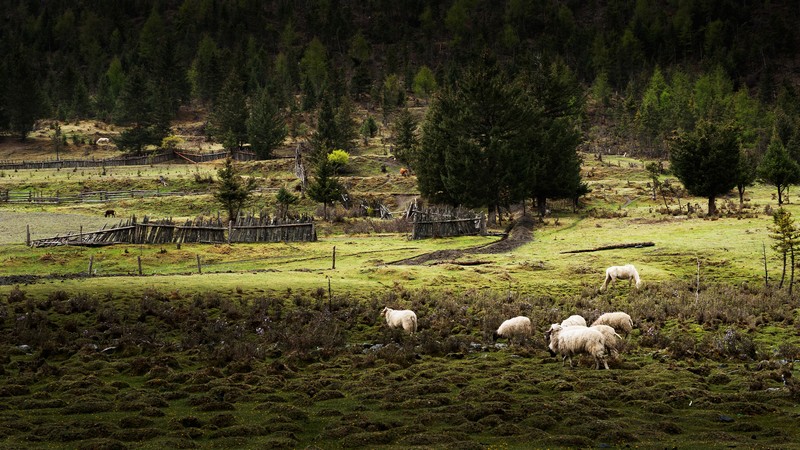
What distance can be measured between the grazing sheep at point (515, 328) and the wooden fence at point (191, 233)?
1122 inches

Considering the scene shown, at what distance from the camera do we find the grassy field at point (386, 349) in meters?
15.7

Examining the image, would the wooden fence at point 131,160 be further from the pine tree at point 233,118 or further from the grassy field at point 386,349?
the grassy field at point 386,349

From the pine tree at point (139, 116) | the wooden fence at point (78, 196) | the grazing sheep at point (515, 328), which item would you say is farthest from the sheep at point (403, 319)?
the pine tree at point (139, 116)

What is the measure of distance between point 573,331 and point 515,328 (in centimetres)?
384

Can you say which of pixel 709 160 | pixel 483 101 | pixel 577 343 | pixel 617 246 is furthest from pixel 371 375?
pixel 483 101

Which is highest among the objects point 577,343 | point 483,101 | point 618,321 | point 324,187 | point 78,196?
point 483,101

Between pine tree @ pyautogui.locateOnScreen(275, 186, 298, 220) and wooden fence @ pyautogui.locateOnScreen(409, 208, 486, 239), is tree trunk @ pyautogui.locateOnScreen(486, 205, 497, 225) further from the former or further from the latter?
pine tree @ pyautogui.locateOnScreen(275, 186, 298, 220)

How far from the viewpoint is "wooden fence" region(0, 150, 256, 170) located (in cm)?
10425

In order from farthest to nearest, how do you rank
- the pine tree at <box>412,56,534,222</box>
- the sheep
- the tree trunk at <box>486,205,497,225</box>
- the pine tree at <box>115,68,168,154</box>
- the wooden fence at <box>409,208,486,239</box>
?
the pine tree at <box>115,68,168,154</box>, the tree trunk at <box>486,205,497,225</box>, the pine tree at <box>412,56,534,222</box>, the wooden fence at <box>409,208,486,239</box>, the sheep

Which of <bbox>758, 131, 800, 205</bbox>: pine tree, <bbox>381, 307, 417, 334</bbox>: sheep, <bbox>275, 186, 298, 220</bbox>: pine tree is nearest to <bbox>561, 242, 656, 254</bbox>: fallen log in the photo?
<bbox>381, 307, 417, 334</bbox>: sheep

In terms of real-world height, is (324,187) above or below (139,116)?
below

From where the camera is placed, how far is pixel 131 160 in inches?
4304

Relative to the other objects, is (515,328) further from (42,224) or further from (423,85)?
(423,85)

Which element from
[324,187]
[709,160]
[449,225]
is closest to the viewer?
[449,225]
